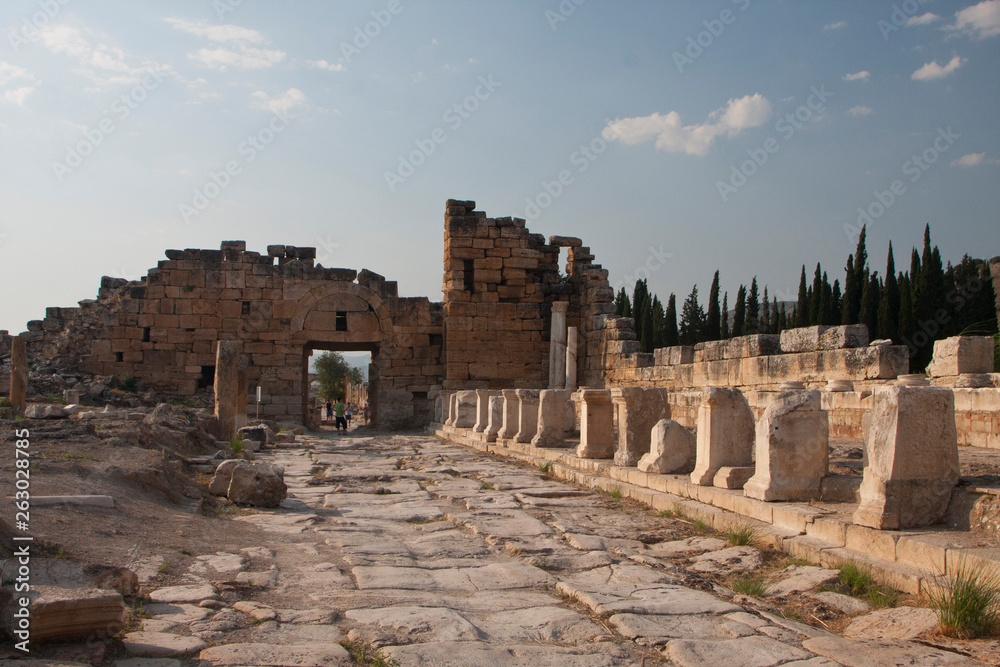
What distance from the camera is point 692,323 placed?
37.0 meters

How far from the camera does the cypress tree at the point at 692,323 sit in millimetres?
36344

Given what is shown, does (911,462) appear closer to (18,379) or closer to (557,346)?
(557,346)

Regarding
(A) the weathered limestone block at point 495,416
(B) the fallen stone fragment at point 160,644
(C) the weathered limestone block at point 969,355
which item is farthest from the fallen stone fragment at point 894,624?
(A) the weathered limestone block at point 495,416

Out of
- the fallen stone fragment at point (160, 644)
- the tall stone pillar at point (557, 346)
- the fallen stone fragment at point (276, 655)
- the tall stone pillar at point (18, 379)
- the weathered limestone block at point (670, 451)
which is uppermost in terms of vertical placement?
the tall stone pillar at point (557, 346)

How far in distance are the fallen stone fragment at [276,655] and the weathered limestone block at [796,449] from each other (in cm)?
330

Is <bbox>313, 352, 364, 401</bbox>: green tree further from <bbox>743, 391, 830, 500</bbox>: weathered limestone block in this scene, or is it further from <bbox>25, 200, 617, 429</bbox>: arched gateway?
<bbox>743, 391, 830, 500</bbox>: weathered limestone block

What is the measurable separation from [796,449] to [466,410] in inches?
407

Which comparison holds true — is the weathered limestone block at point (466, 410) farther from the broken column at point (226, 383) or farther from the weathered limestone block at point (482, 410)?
the broken column at point (226, 383)

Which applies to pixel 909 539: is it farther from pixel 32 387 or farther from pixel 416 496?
pixel 32 387

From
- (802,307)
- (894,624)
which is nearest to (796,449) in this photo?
(894,624)

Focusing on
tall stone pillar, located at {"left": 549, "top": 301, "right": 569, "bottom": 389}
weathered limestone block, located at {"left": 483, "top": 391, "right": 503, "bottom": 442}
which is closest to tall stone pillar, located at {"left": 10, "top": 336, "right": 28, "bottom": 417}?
weathered limestone block, located at {"left": 483, "top": 391, "right": 503, "bottom": 442}

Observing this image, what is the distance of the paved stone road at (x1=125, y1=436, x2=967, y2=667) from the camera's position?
3139mm

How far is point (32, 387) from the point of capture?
17578 millimetres

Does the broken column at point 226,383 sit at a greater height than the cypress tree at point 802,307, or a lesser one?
lesser
